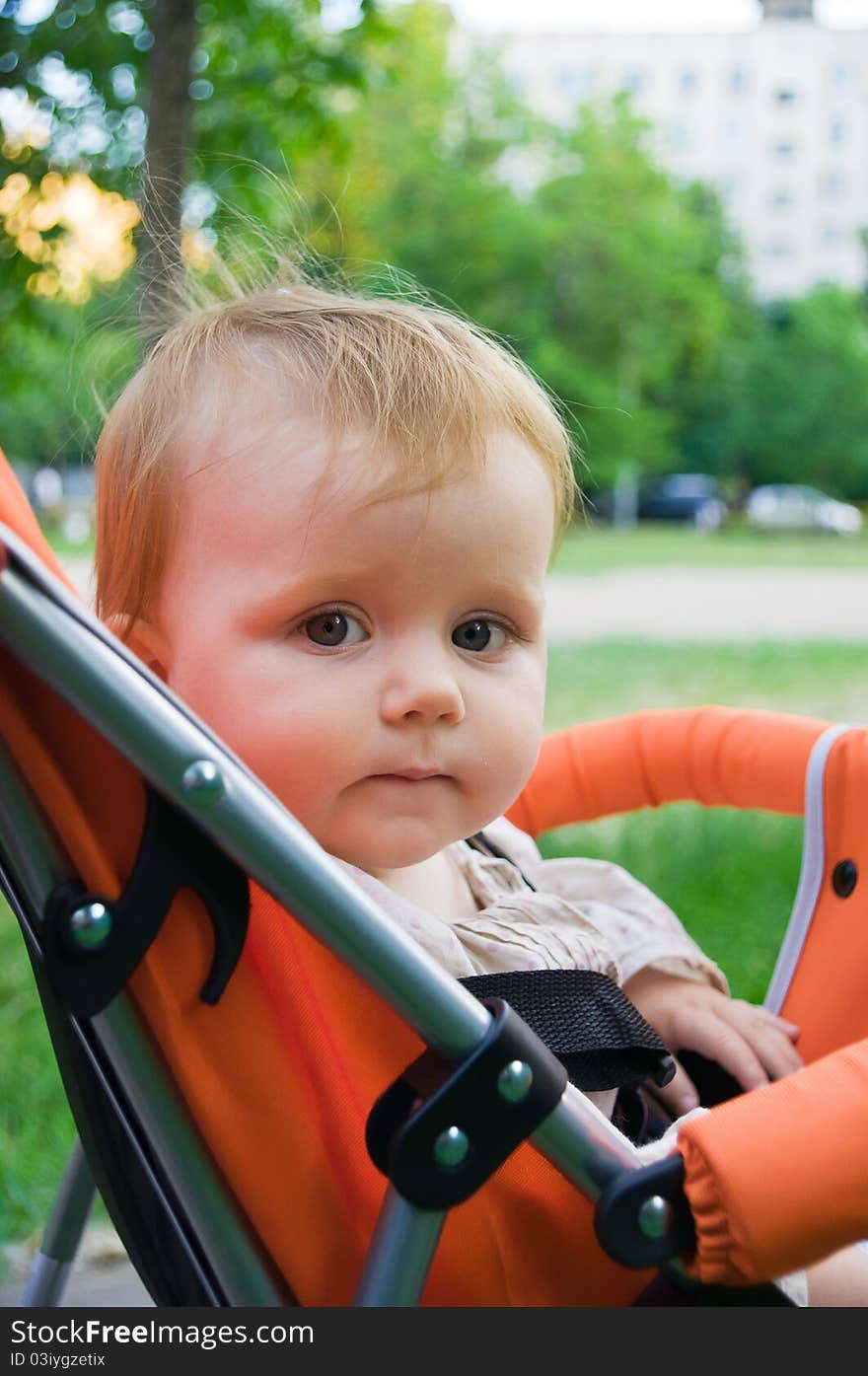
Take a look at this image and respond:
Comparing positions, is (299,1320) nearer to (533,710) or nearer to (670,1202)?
(670,1202)

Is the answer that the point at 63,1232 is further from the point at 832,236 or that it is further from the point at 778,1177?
the point at 832,236

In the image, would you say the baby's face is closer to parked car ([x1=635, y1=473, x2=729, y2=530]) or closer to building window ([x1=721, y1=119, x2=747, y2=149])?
parked car ([x1=635, y1=473, x2=729, y2=530])

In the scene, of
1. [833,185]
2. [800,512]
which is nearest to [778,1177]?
[800,512]

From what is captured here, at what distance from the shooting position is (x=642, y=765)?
1.77 meters

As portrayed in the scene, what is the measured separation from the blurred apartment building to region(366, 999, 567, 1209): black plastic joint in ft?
117

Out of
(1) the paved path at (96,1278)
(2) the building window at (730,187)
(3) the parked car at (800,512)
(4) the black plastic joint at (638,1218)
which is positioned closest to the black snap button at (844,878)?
(4) the black plastic joint at (638,1218)

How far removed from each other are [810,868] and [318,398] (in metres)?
0.83

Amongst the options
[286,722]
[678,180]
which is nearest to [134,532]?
[286,722]

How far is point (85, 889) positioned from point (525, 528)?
49 centimetres

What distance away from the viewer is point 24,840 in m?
0.87

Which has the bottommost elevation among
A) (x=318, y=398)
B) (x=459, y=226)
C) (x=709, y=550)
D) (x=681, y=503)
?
(x=681, y=503)

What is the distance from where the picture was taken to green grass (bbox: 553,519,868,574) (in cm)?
1991

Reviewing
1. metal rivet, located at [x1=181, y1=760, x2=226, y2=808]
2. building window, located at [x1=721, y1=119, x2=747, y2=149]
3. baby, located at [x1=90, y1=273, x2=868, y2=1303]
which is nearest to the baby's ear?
baby, located at [x1=90, y1=273, x2=868, y2=1303]

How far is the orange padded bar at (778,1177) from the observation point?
2.75 feet
